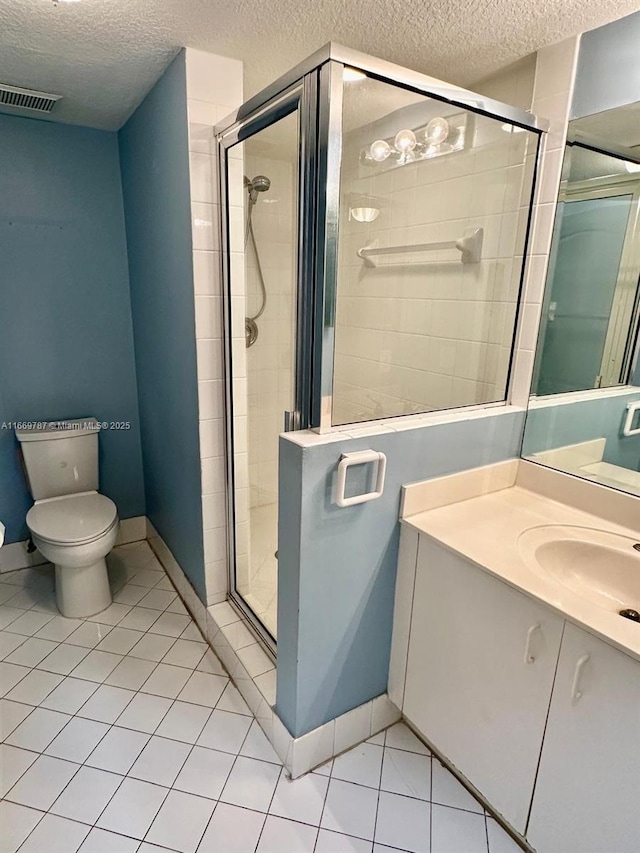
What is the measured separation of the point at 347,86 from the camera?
1183 mm

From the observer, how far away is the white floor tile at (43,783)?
1.42 m

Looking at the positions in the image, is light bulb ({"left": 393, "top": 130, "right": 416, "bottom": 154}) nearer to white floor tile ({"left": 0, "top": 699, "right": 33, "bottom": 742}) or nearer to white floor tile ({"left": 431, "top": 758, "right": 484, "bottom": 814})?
white floor tile ({"left": 431, "top": 758, "right": 484, "bottom": 814})

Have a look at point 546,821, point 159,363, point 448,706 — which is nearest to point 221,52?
point 159,363

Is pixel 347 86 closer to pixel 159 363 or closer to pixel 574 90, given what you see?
pixel 574 90

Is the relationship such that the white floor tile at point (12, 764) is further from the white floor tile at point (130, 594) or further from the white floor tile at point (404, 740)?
the white floor tile at point (404, 740)

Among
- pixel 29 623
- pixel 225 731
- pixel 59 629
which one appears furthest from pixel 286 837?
pixel 29 623

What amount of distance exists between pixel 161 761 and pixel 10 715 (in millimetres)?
617

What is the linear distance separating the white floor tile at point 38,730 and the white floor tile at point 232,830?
0.65 meters

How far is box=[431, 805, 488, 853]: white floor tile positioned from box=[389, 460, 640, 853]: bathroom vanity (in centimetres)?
10

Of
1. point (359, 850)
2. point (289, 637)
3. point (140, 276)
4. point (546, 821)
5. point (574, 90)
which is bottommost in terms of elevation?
point (359, 850)

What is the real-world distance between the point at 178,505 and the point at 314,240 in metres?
1.48

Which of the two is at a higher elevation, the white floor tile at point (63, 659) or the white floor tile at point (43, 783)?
the white floor tile at point (63, 659)

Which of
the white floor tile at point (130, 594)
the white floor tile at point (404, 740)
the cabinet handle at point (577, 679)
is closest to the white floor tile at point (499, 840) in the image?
the white floor tile at point (404, 740)

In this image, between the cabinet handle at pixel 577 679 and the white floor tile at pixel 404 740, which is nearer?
the cabinet handle at pixel 577 679
